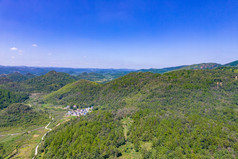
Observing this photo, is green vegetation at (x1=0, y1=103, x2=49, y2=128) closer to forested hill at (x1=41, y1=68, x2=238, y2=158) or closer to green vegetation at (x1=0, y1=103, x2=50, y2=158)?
green vegetation at (x1=0, y1=103, x2=50, y2=158)

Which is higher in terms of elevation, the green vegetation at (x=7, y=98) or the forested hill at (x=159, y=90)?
the forested hill at (x=159, y=90)

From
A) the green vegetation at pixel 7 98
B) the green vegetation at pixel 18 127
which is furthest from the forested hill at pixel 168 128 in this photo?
the green vegetation at pixel 7 98

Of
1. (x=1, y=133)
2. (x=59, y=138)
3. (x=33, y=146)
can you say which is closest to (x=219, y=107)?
(x=59, y=138)

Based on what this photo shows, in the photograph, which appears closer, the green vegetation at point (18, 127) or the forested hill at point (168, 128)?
the forested hill at point (168, 128)

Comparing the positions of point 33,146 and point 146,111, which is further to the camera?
point 146,111

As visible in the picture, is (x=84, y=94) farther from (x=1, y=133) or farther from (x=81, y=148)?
(x=81, y=148)

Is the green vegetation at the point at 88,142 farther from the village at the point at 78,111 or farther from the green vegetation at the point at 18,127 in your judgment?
the village at the point at 78,111

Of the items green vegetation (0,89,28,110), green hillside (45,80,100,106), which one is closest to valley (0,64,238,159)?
green hillside (45,80,100,106)

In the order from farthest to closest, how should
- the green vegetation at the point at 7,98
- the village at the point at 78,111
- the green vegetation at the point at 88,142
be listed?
the green vegetation at the point at 7,98
the village at the point at 78,111
the green vegetation at the point at 88,142

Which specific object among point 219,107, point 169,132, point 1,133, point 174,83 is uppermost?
point 174,83
